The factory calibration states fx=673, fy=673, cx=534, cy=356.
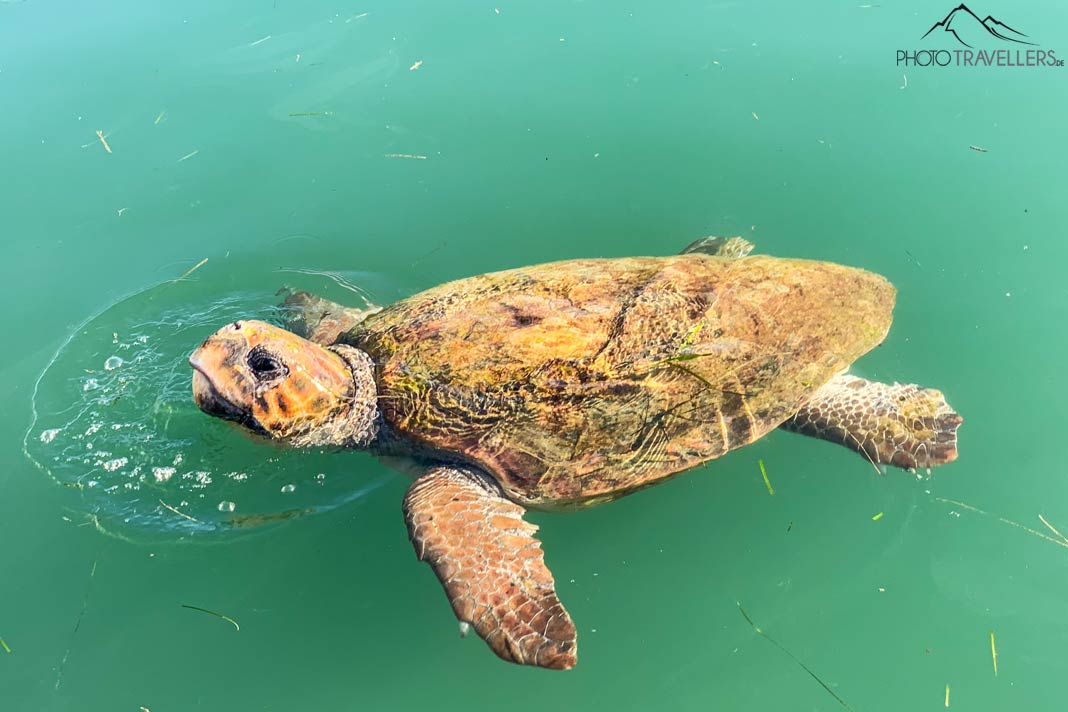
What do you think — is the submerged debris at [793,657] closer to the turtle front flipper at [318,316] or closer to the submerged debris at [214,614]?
the submerged debris at [214,614]

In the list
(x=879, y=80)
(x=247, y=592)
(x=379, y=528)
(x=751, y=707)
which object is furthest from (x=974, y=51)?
(x=247, y=592)

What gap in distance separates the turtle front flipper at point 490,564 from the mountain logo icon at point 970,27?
762 centimetres

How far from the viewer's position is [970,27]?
7656 millimetres

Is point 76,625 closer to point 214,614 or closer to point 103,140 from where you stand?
point 214,614

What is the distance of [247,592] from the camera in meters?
4.20

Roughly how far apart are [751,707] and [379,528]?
2.46m

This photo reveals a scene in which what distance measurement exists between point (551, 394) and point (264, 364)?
1646 mm

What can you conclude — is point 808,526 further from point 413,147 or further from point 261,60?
point 261,60

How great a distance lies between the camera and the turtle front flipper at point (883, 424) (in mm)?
4152

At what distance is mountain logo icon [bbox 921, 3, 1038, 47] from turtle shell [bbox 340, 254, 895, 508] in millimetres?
5565

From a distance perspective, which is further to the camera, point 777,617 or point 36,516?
point 36,516

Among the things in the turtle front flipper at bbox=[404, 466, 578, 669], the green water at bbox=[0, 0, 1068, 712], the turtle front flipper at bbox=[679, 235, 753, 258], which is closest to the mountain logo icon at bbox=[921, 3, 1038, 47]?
the green water at bbox=[0, 0, 1068, 712]

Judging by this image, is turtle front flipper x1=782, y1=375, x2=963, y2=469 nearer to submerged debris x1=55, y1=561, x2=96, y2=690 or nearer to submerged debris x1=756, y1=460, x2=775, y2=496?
submerged debris x1=756, y1=460, x2=775, y2=496

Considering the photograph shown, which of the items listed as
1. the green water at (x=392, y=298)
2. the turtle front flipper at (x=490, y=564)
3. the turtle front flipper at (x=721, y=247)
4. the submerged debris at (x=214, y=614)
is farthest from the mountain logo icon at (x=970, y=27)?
the submerged debris at (x=214, y=614)
